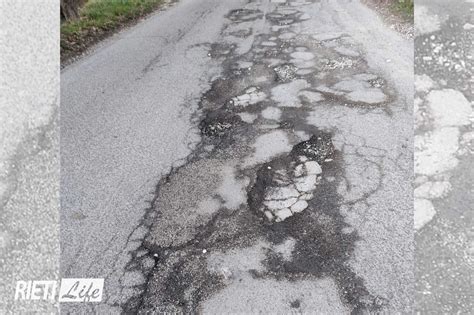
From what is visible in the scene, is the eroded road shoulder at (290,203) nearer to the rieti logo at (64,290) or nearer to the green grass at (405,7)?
the rieti logo at (64,290)

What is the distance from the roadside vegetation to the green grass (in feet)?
15.1

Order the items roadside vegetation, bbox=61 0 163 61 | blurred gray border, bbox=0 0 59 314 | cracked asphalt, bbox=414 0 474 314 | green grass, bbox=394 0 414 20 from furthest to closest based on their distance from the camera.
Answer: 1. roadside vegetation, bbox=61 0 163 61
2. green grass, bbox=394 0 414 20
3. blurred gray border, bbox=0 0 59 314
4. cracked asphalt, bbox=414 0 474 314

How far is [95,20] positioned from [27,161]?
5364 millimetres

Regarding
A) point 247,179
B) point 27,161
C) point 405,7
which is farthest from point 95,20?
point 247,179

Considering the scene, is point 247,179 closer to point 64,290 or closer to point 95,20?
point 64,290

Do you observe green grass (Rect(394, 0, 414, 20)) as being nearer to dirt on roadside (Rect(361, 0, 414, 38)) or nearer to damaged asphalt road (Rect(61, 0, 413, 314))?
dirt on roadside (Rect(361, 0, 414, 38))

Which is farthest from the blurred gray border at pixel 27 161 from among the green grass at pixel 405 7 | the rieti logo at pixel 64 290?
the green grass at pixel 405 7

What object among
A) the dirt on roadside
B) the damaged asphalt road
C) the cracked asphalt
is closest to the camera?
the cracked asphalt

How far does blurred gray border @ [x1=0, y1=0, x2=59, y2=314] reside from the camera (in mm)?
2684

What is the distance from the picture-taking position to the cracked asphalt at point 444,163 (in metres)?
2.36

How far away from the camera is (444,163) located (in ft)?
10.5

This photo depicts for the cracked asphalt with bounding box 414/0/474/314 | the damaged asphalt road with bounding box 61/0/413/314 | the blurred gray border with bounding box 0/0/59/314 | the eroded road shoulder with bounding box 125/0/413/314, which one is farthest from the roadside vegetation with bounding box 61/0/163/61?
the cracked asphalt with bounding box 414/0/474/314

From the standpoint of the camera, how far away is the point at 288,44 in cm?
609

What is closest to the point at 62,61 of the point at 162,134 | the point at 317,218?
the point at 162,134
